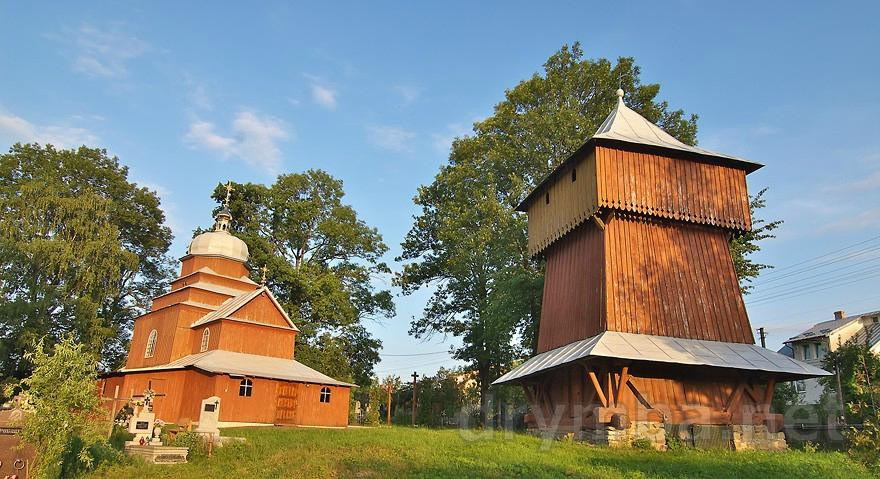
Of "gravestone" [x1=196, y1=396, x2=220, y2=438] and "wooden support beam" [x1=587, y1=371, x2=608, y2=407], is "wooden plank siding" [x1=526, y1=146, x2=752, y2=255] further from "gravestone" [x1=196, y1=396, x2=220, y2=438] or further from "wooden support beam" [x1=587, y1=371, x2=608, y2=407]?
"gravestone" [x1=196, y1=396, x2=220, y2=438]

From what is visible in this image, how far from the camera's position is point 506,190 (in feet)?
99.0

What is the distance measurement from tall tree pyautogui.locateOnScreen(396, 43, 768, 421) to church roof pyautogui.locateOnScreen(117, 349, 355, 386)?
774 cm

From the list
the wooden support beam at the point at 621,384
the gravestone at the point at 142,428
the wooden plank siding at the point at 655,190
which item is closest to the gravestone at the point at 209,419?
the gravestone at the point at 142,428

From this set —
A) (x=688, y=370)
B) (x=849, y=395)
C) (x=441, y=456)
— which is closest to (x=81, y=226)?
(x=441, y=456)

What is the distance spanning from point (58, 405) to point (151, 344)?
863 inches

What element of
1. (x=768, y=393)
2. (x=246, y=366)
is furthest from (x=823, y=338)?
(x=246, y=366)

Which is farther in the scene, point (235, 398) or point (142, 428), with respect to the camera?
point (235, 398)

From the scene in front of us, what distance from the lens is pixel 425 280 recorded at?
34.8 metres

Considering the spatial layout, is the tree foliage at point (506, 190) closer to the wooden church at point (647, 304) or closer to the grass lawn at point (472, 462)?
the wooden church at point (647, 304)

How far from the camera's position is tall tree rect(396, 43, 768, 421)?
86.6 feet

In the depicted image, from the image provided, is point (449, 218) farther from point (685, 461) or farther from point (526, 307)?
point (685, 461)

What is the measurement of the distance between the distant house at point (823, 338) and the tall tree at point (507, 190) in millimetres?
22535

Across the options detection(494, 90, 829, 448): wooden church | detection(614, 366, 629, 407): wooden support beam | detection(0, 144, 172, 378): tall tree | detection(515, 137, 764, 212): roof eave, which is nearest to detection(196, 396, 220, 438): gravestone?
detection(494, 90, 829, 448): wooden church

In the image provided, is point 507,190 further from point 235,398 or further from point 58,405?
point 58,405
